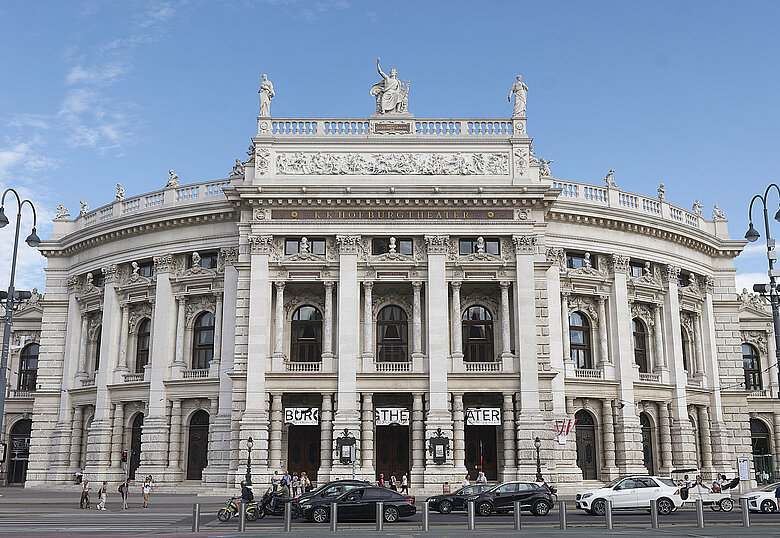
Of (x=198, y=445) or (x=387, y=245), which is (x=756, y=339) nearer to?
(x=387, y=245)

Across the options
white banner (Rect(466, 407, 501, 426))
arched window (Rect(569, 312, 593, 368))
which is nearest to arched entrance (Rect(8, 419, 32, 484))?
white banner (Rect(466, 407, 501, 426))

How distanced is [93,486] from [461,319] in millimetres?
24937

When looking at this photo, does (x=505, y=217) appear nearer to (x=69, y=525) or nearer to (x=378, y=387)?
(x=378, y=387)

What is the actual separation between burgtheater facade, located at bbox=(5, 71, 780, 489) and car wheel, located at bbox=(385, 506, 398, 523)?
616 inches

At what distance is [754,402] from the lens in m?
64.6

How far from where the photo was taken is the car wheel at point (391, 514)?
96.7ft

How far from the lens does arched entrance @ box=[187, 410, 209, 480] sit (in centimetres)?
5012

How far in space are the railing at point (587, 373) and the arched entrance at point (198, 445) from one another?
23.2 meters

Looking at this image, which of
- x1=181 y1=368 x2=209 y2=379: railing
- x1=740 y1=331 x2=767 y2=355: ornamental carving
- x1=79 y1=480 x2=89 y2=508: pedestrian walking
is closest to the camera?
x1=79 y1=480 x2=89 y2=508: pedestrian walking

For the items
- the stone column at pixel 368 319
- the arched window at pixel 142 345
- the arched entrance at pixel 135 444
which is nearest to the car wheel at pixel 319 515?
the stone column at pixel 368 319

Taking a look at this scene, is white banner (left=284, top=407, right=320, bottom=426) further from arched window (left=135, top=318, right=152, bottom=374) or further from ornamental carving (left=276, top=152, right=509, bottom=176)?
ornamental carving (left=276, top=152, right=509, bottom=176)

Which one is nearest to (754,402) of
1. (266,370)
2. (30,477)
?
(266,370)

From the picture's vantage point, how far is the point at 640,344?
181ft

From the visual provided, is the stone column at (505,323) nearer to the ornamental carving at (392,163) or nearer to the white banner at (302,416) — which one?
the ornamental carving at (392,163)
